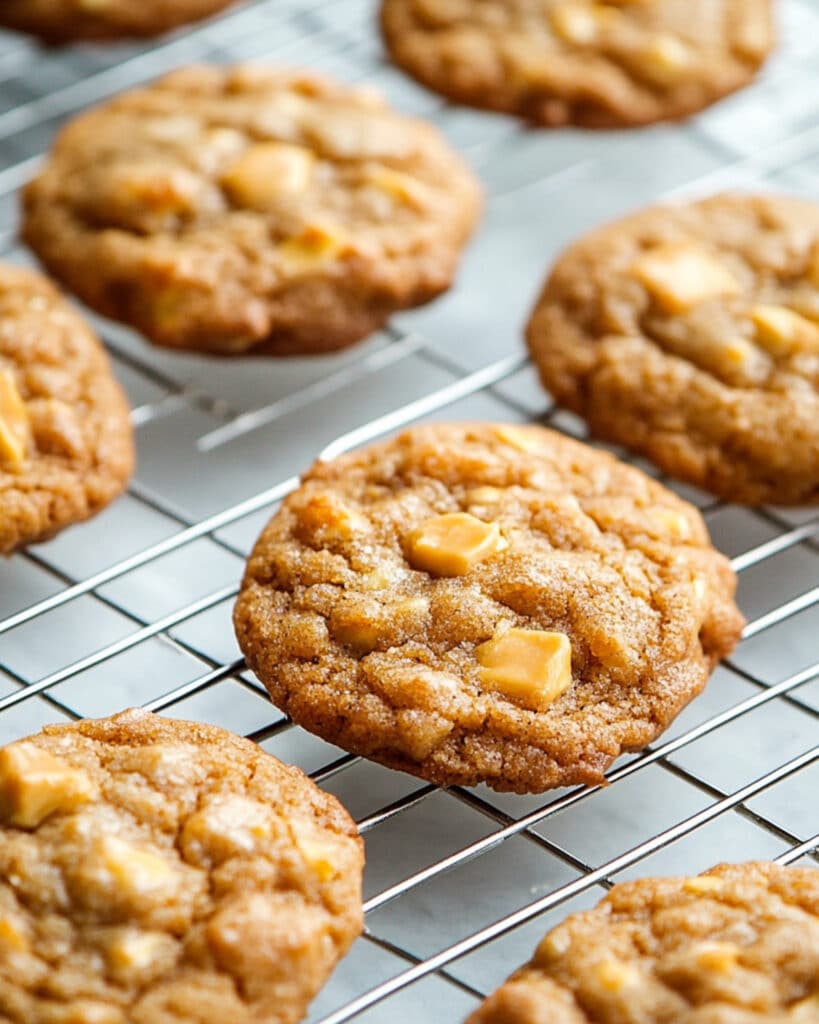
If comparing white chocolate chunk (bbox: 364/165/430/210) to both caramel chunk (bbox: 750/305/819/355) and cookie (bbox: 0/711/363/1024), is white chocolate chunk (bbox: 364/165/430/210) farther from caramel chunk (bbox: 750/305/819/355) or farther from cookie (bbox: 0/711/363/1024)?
cookie (bbox: 0/711/363/1024)

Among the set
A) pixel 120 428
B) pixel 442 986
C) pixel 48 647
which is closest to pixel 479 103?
pixel 120 428

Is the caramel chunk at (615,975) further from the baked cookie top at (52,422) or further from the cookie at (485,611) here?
the baked cookie top at (52,422)

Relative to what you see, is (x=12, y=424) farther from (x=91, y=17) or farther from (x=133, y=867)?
(x=91, y=17)

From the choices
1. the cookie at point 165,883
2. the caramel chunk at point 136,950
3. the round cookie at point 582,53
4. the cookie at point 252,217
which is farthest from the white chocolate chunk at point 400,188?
the caramel chunk at point 136,950

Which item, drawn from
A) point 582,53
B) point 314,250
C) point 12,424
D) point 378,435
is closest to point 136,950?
point 12,424

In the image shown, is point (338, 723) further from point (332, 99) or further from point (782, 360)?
point (332, 99)

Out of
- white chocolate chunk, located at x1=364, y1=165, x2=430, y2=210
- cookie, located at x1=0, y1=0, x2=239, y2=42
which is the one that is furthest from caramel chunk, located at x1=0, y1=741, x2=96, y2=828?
cookie, located at x1=0, y1=0, x2=239, y2=42
